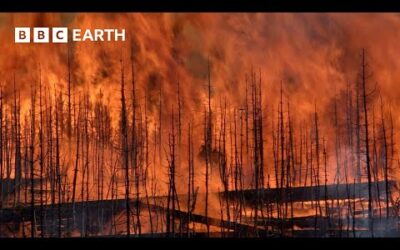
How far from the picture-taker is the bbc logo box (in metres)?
6.87

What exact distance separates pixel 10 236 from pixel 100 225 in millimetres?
993

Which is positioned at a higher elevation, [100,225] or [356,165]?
[356,165]

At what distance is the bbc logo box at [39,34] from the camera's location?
6.87 metres

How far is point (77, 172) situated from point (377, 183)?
11.2 ft

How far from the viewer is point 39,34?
6.88 meters

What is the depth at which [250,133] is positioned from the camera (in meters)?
7.67
